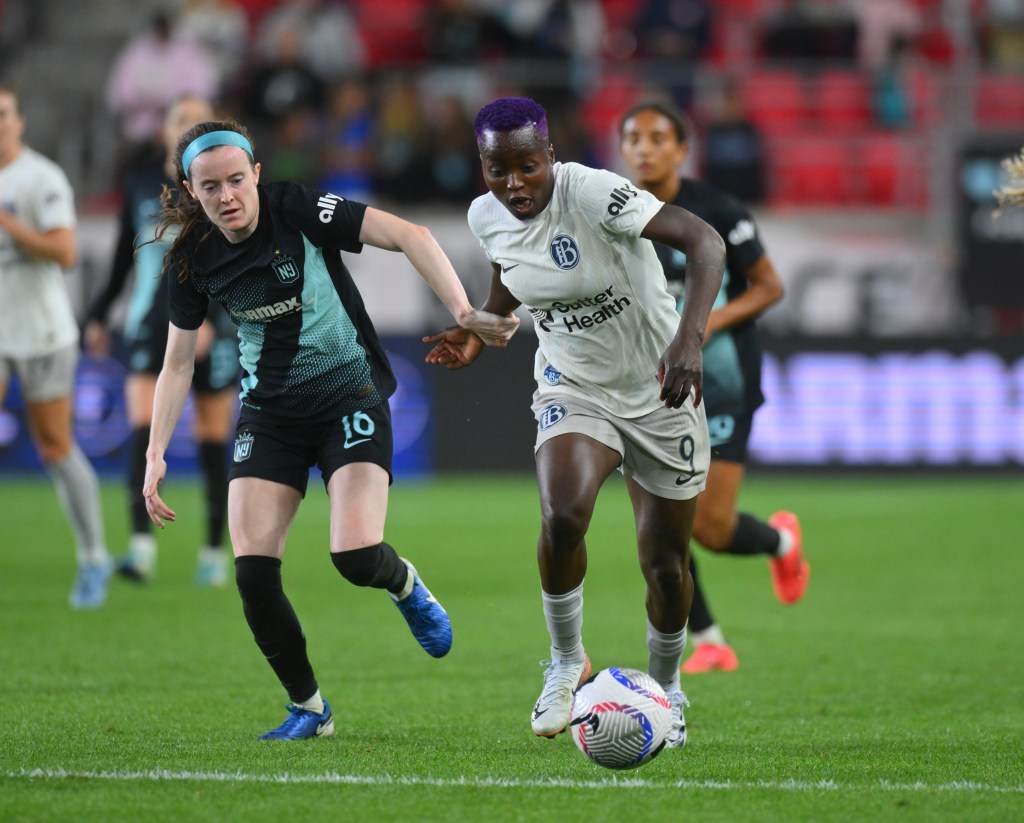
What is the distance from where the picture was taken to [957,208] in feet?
53.3

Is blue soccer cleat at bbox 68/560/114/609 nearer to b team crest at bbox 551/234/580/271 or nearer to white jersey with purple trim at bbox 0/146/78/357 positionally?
white jersey with purple trim at bbox 0/146/78/357

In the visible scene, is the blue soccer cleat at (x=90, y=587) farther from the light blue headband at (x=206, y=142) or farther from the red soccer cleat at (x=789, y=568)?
the light blue headband at (x=206, y=142)

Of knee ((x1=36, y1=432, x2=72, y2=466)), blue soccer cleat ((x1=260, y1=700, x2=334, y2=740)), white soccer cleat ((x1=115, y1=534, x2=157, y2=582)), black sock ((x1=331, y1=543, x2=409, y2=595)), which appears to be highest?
black sock ((x1=331, y1=543, x2=409, y2=595))

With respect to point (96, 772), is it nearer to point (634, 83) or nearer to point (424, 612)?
point (424, 612)

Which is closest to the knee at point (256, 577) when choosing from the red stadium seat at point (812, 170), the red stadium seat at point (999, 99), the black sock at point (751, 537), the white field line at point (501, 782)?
the white field line at point (501, 782)

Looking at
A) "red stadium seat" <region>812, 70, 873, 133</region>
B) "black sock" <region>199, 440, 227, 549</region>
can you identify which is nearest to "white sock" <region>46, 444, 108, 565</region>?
"black sock" <region>199, 440, 227, 549</region>

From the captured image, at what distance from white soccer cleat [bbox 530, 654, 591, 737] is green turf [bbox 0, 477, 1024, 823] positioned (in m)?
0.13

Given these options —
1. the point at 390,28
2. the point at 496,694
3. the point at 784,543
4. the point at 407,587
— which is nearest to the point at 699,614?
the point at 784,543

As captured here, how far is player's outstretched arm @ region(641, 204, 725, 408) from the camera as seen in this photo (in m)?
Answer: 4.91

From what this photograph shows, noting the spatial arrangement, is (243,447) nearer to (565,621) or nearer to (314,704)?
(314,704)

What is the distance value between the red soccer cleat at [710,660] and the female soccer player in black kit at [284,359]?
6.64 ft

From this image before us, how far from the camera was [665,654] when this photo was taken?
5.68m

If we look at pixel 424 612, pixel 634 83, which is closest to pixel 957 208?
pixel 634 83

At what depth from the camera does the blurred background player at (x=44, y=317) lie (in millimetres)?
8719
